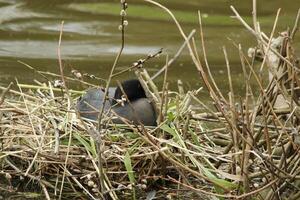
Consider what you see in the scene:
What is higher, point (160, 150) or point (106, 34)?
point (160, 150)

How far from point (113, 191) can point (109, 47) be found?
361cm

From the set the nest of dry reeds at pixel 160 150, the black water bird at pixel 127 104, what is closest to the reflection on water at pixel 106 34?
the black water bird at pixel 127 104

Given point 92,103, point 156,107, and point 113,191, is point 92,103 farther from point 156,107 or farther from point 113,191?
point 113,191

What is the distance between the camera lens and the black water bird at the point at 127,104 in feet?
14.5

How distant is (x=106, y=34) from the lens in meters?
7.91

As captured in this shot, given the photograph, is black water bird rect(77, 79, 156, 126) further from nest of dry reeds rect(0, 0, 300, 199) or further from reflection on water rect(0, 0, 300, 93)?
reflection on water rect(0, 0, 300, 93)

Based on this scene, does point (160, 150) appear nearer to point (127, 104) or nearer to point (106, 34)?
point (127, 104)

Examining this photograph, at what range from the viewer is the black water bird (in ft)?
14.5

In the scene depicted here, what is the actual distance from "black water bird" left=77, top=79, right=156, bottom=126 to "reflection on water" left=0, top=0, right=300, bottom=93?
1732mm

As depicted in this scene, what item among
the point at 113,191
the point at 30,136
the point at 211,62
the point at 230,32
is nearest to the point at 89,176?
the point at 113,191

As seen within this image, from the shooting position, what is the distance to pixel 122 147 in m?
4.20

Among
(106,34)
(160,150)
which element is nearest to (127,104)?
(160,150)

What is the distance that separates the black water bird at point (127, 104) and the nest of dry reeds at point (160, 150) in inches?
2.6

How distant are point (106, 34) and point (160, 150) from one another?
4.26 metres
